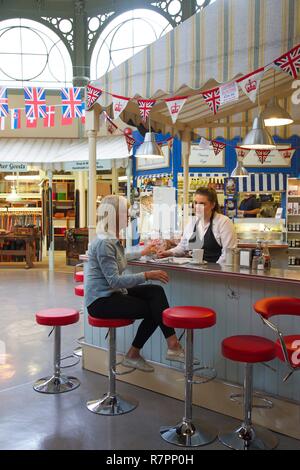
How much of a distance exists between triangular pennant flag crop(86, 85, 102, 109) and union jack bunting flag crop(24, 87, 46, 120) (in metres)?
5.11

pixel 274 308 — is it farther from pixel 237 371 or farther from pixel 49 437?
pixel 49 437

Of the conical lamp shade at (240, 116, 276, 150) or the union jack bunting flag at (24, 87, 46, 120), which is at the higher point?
the union jack bunting flag at (24, 87, 46, 120)

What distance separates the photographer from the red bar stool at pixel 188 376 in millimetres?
3098

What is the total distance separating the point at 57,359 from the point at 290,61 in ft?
10.6

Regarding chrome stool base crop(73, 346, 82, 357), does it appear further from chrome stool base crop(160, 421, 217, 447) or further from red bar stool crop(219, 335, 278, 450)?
red bar stool crop(219, 335, 278, 450)

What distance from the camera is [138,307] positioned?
3.47 meters

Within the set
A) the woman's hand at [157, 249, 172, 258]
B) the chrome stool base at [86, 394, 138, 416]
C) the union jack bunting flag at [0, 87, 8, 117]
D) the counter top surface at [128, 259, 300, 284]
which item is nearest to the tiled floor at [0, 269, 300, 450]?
A: the chrome stool base at [86, 394, 138, 416]

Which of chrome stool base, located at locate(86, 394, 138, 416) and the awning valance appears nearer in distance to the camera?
chrome stool base, located at locate(86, 394, 138, 416)

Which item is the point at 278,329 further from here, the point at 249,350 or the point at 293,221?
the point at 293,221

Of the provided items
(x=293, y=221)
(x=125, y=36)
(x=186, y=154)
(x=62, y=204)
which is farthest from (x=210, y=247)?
(x=62, y=204)

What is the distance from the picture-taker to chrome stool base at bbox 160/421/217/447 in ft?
10.3

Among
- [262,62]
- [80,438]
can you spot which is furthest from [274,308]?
[262,62]

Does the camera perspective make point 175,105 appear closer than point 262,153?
Yes
